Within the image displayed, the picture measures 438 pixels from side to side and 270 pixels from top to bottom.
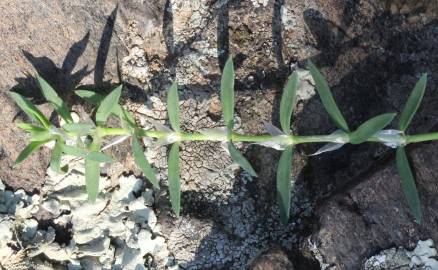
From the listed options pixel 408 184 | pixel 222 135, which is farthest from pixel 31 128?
pixel 408 184

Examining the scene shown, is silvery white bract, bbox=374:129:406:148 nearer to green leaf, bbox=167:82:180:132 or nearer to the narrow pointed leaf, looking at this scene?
the narrow pointed leaf

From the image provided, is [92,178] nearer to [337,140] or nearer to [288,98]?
[288,98]

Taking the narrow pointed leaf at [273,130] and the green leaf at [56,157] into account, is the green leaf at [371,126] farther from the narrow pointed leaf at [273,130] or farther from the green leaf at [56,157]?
the green leaf at [56,157]

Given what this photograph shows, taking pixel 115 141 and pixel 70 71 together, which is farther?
pixel 70 71

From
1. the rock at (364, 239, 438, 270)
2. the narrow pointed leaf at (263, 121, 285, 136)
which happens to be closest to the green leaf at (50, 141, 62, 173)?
the narrow pointed leaf at (263, 121, 285, 136)

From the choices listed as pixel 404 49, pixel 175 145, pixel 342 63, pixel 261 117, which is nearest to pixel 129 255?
pixel 175 145

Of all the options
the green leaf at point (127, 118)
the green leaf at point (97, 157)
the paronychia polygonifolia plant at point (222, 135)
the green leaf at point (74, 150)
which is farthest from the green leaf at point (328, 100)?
the green leaf at point (74, 150)
